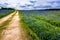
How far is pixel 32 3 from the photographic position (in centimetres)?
344

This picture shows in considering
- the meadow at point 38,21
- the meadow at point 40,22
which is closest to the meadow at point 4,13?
the meadow at point 38,21

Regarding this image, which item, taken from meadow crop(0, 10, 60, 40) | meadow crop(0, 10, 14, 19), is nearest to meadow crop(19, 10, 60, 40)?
meadow crop(0, 10, 60, 40)

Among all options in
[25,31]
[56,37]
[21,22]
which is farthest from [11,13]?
[56,37]

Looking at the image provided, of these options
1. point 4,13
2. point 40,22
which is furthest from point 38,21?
point 4,13

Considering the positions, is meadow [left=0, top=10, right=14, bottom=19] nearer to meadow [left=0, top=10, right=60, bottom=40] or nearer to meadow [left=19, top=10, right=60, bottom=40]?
meadow [left=0, top=10, right=60, bottom=40]

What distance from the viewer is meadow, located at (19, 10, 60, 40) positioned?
3.05 m

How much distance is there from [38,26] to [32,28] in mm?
138

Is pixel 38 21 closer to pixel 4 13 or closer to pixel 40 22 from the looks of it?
pixel 40 22

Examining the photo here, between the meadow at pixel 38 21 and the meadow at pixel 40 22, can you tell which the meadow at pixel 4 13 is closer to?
the meadow at pixel 38 21

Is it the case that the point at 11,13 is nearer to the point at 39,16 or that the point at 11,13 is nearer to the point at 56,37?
the point at 39,16

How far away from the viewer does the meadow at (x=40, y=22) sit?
10.00ft

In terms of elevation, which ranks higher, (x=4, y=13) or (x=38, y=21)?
(x=4, y=13)

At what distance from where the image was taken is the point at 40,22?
3445 millimetres

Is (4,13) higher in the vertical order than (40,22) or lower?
higher
